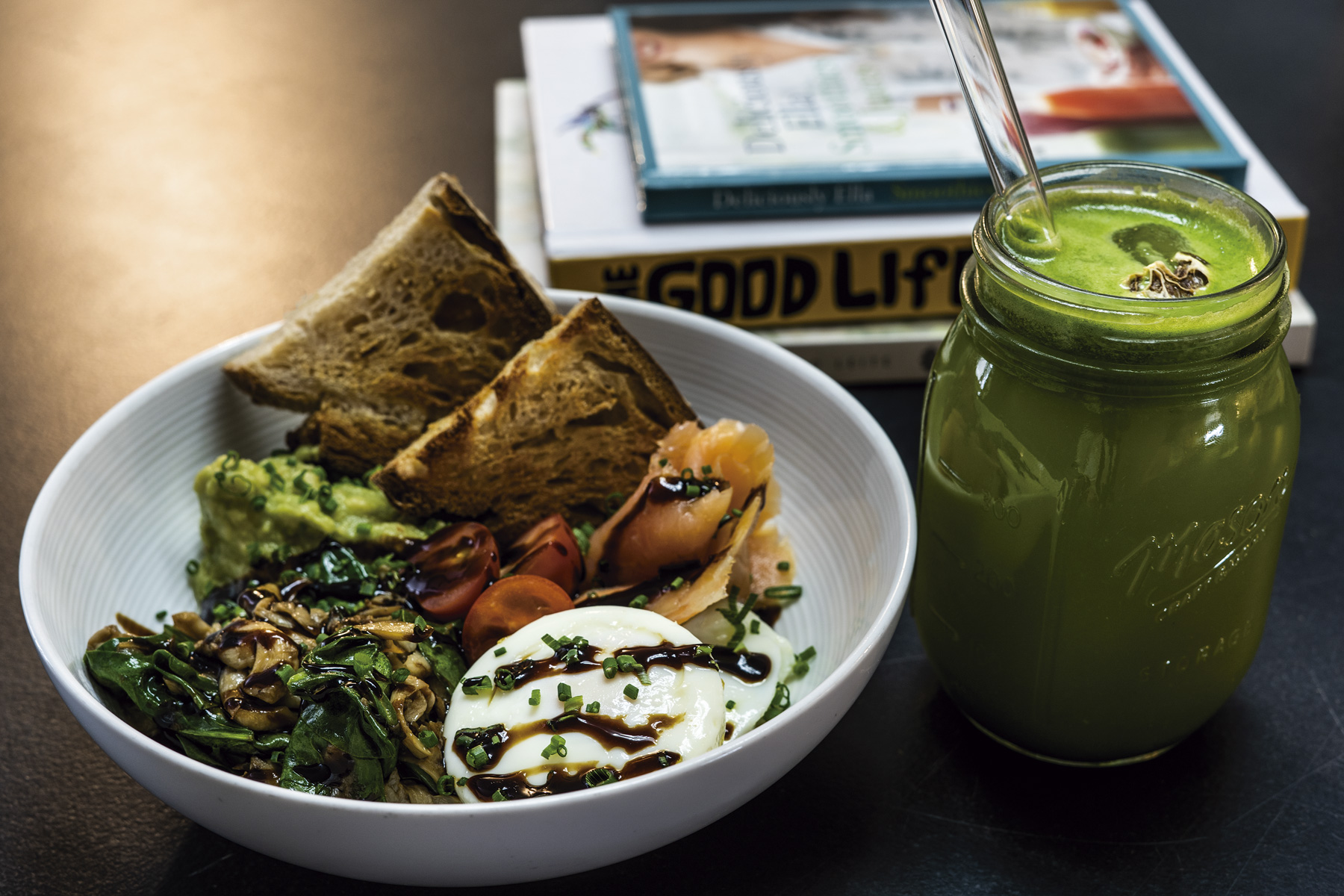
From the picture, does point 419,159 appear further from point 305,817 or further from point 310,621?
point 305,817

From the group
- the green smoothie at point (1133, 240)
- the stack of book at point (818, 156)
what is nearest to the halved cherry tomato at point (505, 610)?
the green smoothie at point (1133, 240)

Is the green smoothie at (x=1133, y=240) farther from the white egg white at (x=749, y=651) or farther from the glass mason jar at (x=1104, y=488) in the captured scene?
the white egg white at (x=749, y=651)

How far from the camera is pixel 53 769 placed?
4.06 feet

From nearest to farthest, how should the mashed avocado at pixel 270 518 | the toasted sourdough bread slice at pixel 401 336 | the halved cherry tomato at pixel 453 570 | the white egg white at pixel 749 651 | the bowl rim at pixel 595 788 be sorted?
the bowl rim at pixel 595 788 → the white egg white at pixel 749 651 → the halved cherry tomato at pixel 453 570 → the mashed avocado at pixel 270 518 → the toasted sourdough bread slice at pixel 401 336

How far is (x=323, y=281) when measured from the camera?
2.08m

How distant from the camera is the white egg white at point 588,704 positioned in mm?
1017

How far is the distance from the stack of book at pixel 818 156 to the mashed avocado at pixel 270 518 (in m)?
0.54

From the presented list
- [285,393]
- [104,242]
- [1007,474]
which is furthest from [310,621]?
[104,242]

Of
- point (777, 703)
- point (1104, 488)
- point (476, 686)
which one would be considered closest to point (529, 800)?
point (476, 686)

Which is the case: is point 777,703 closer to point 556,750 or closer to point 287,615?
point 556,750

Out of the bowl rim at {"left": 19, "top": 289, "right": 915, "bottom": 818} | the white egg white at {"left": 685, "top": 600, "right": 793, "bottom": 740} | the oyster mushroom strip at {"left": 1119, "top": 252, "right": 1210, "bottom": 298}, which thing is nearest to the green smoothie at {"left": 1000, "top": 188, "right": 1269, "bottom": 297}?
the oyster mushroom strip at {"left": 1119, "top": 252, "right": 1210, "bottom": 298}

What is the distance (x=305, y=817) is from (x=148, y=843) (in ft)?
1.12

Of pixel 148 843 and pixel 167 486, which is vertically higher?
pixel 167 486

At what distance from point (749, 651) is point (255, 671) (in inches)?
18.3
